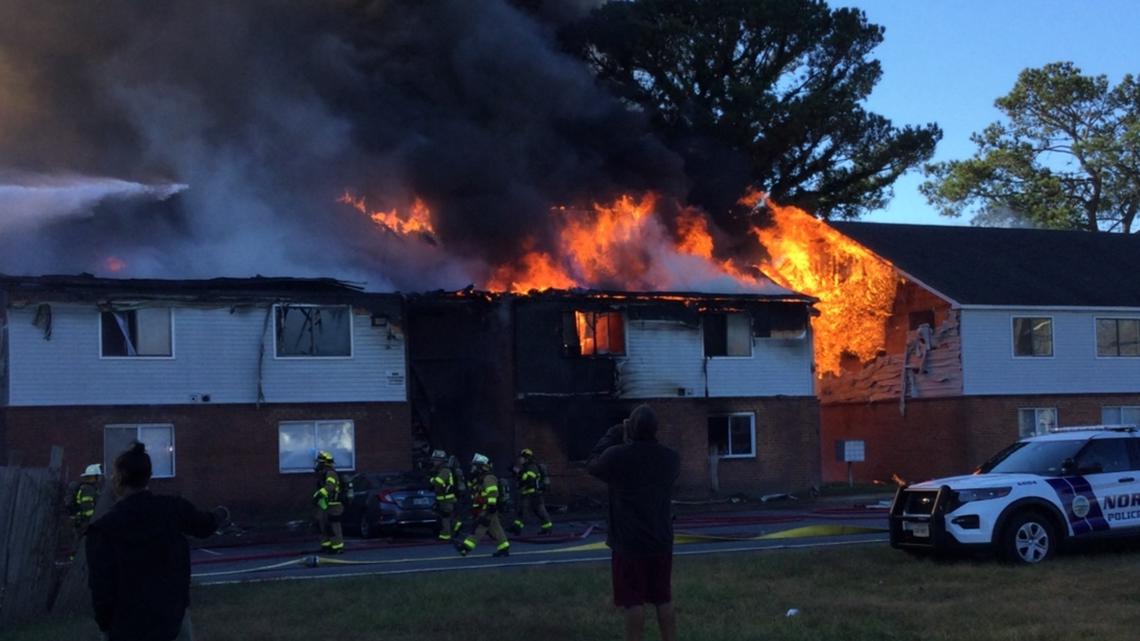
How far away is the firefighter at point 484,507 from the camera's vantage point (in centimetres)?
1783

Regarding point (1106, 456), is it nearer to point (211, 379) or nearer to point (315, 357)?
point (315, 357)

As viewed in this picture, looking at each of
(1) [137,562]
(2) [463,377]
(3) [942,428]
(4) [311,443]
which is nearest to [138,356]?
(4) [311,443]

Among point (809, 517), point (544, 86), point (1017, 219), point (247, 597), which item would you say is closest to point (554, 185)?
point (544, 86)

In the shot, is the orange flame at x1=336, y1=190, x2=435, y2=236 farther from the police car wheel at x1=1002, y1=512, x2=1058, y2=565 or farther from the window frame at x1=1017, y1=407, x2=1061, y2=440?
the police car wheel at x1=1002, y1=512, x2=1058, y2=565

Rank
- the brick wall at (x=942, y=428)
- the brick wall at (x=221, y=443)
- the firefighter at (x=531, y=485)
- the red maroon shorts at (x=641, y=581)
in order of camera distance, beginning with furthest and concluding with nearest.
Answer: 1. the brick wall at (x=942, y=428)
2. the brick wall at (x=221, y=443)
3. the firefighter at (x=531, y=485)
4. the red maroon shorts at (x=641, y=581)

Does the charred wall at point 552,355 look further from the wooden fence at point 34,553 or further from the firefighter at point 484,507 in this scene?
the wooden fence at point 34,553

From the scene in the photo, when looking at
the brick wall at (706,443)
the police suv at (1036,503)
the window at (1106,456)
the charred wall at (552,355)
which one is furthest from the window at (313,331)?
the window at (1106,456)

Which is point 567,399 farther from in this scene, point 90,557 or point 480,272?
point 90,557

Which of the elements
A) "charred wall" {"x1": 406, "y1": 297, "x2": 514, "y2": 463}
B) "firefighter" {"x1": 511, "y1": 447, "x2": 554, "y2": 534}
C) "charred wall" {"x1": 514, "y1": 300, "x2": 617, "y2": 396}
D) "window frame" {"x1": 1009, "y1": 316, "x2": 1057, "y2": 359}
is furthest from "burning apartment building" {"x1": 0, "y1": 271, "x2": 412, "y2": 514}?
"window frame" {"x1": 1009, "y1": 316, "x2": 1057, "y2": 359}

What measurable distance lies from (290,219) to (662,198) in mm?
9455

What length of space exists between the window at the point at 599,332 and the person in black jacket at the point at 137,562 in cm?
2311

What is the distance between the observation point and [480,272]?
108 ft

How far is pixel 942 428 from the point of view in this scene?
3359 centimetres

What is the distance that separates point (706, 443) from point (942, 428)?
6823 mm
